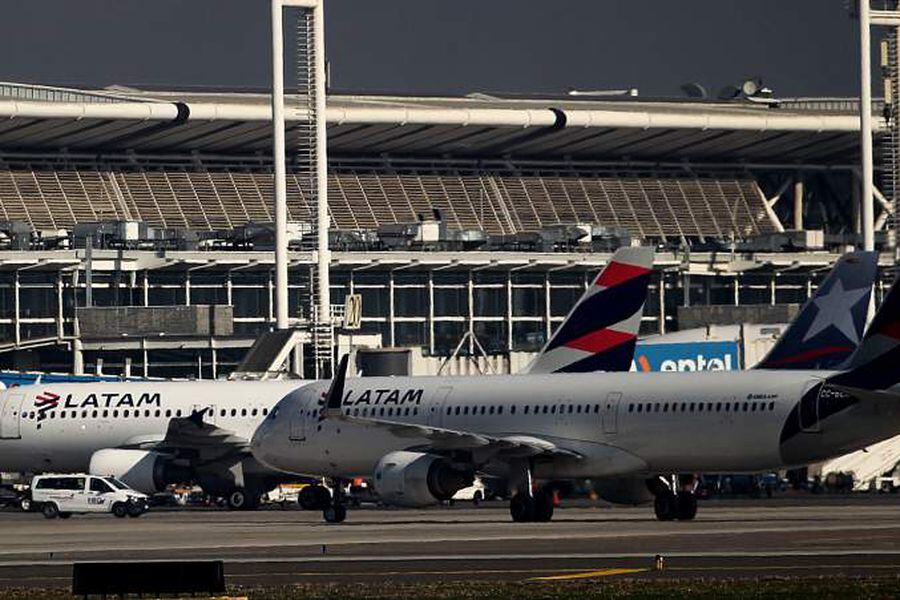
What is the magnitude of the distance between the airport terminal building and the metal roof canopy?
205 mm

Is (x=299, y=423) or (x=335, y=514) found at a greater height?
(x=299, y=423)

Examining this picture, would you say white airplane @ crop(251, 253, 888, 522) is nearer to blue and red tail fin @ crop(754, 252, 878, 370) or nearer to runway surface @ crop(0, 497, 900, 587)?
runway surface @ crop(0, 497, 900, 587)

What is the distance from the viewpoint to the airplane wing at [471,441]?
197 ft

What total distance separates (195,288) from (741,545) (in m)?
80.8

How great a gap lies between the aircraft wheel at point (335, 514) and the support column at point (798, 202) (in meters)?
94.5

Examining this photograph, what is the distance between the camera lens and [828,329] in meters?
68.6

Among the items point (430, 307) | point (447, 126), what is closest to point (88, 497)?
point (430, 307)

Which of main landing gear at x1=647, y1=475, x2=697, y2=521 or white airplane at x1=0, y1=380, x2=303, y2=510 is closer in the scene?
main landing gear at x1=647, y1=475, x2=697, y2=521

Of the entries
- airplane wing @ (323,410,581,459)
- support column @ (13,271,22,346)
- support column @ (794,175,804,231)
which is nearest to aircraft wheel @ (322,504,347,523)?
airplane wing @ (323,410,581,459)

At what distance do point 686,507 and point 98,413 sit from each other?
25303 mm

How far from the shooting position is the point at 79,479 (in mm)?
73188

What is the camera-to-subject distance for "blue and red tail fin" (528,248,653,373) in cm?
7350

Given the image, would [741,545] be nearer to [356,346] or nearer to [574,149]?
[356,346]

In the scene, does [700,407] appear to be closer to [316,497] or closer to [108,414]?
[316,497]
